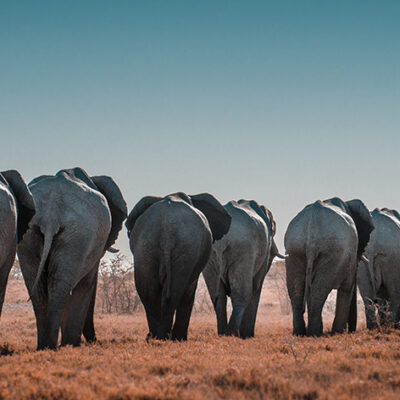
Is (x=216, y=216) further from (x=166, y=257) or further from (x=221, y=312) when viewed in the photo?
(x=166, y=257)

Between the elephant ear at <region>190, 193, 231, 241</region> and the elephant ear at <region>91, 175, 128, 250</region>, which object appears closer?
the elephant ear at <region>91, 175, 128, 250</region>

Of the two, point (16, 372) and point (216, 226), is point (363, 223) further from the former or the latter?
point (16, 372)

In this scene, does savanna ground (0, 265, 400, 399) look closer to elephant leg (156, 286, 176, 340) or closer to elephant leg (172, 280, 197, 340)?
elephant leg (156, 286, 176, 340)

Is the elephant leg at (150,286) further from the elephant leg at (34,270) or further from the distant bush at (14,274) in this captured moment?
the distant bush at (14,274)

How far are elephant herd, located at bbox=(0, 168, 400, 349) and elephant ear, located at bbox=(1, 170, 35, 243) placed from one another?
0.05 ft

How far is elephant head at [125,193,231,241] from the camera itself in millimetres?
11312

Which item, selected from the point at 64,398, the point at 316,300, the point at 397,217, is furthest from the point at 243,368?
the point at 397,217

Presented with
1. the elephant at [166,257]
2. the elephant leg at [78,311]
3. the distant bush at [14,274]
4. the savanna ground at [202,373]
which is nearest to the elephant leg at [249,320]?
Result: the elephant at [166,257]

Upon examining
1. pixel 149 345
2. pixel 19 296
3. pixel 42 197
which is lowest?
pixel 19 296

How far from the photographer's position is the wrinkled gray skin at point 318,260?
38.8ft

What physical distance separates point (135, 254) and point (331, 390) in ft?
17.2

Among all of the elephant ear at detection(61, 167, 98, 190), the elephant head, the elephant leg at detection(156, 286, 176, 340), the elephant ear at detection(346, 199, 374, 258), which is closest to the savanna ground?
the elephant leg at detection(156, 286, 176, 340)

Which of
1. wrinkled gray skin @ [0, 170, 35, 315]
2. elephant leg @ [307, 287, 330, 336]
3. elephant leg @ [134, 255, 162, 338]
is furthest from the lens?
elephant leg @ [307, 287, 330, 336]

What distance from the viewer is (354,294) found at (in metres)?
13.9
